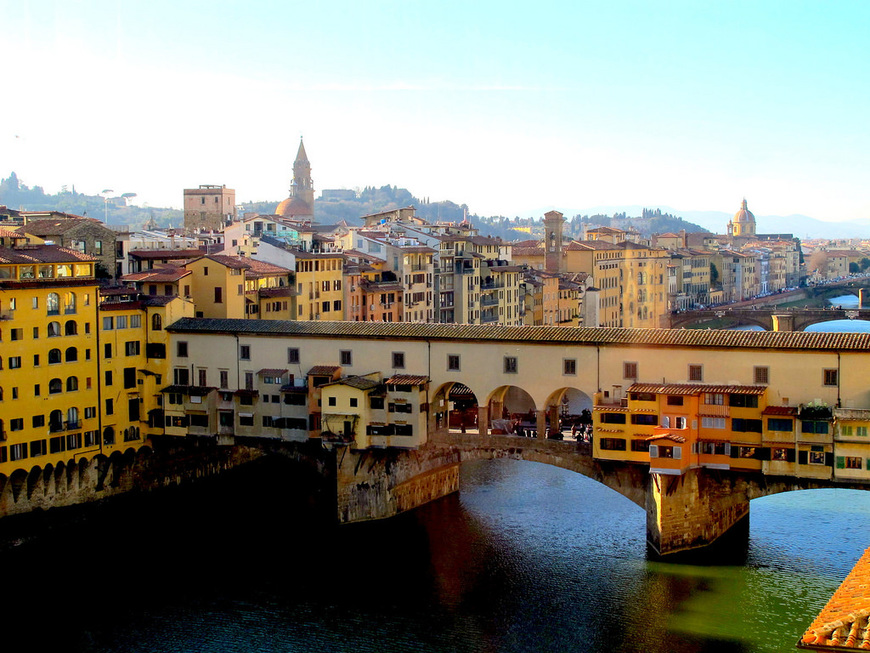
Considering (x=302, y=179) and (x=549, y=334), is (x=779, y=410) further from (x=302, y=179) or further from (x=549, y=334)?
(x=302, y=179)

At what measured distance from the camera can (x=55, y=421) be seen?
39844 mm

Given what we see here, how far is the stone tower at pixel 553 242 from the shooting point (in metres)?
92.1

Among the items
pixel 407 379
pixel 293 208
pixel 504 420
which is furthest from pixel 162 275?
pixel 293 208

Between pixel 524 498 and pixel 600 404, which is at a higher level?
pixel 600 404

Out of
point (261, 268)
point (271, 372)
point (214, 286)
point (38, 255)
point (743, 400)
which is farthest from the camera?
point (261, 268)

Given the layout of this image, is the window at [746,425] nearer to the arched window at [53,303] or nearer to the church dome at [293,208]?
the arched window at [53,303]

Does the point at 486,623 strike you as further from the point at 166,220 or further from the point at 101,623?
the point at 166,220

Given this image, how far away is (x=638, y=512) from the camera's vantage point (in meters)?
41.5

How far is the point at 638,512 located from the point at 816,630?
25.8m

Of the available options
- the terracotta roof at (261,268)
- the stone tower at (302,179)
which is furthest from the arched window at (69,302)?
the stone tower at (302,179)

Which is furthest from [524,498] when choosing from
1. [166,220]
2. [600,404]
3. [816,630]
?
[166,220]

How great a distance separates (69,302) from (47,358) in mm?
2239

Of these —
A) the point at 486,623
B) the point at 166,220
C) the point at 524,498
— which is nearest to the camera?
the point at 486,623

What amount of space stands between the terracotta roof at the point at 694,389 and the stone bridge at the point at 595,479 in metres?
2.49
